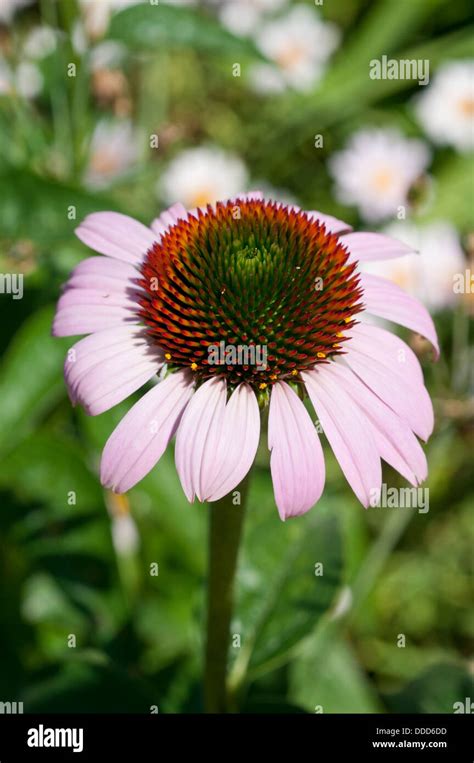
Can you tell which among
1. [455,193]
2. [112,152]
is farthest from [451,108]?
[112,152]

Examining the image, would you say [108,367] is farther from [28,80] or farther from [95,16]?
[28,80]

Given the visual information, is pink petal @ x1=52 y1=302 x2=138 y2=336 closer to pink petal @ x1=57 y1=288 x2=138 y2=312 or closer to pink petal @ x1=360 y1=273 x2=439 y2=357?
pink petal @ x1=57 y1=288 x2=138 y2=312

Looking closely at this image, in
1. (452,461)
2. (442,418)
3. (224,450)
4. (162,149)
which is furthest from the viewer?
(452,461)

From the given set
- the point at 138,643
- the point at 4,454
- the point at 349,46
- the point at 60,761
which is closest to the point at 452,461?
the point at 138,643

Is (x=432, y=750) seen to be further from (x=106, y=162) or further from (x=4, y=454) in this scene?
(x=106, y=162)

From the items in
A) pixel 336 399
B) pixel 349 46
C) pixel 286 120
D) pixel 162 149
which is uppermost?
pixel 349 46

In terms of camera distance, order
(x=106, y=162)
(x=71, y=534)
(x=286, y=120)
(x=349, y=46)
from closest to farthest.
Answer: (x=71, y=534)
(x=106, y=162)
(x=286, y=120)
(x=349, y=46)

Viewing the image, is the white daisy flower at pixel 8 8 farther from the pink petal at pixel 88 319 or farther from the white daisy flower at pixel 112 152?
the pink petal at pixel 88 319
